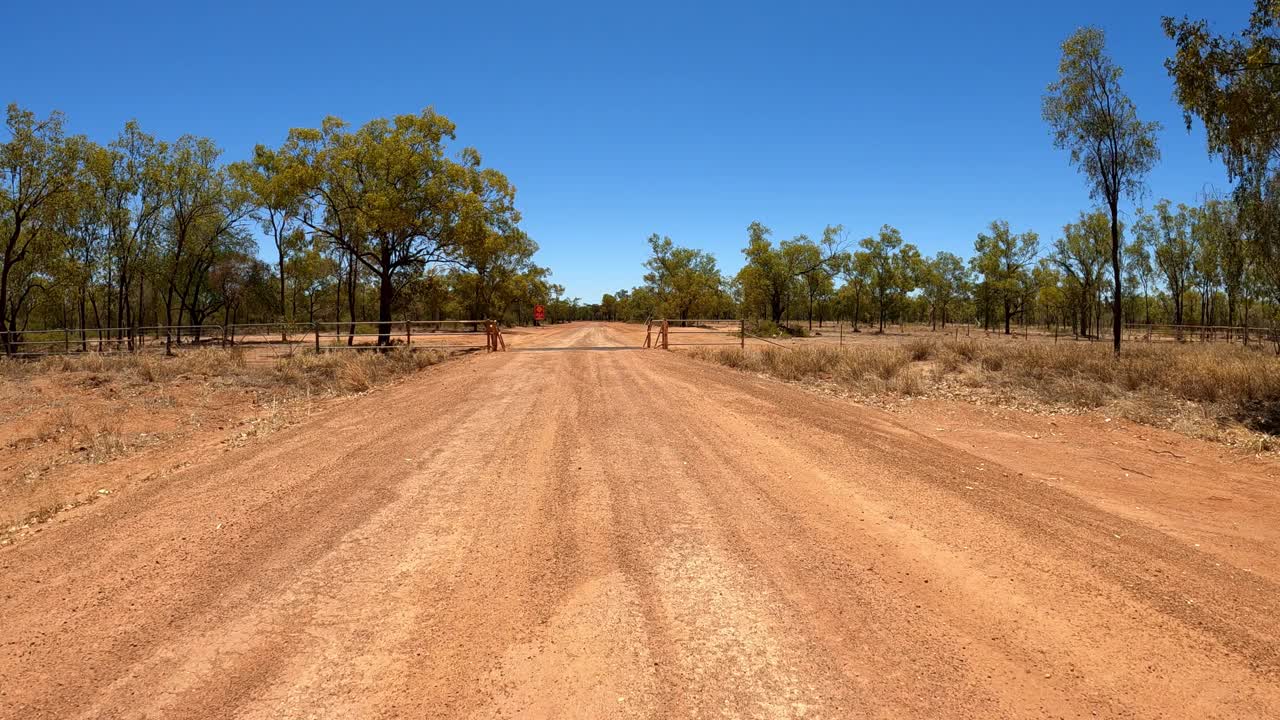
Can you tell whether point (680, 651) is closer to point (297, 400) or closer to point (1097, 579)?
point (1097, 579)

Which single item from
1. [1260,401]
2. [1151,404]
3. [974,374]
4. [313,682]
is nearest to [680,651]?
[313,682]

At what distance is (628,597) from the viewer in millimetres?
3742

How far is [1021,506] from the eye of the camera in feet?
→ 18.0

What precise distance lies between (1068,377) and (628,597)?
1406 centimetres

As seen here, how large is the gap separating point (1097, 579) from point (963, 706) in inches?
78.2

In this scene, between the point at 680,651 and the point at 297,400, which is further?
the point at 297,400

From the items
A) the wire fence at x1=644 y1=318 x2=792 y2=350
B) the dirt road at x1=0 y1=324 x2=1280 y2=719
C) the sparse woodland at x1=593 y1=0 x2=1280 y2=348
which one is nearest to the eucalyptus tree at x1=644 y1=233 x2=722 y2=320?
the sparse woodland at x1=593 y1=0 x2=1280 y2=348

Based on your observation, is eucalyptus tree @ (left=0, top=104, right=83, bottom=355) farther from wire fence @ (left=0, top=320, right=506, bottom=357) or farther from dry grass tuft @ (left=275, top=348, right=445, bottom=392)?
dry grass tuft @ (left=275, top=348, right=445, bottom=392)

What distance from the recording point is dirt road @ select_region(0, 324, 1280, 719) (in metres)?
2.95

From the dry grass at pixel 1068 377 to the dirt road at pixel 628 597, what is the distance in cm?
626

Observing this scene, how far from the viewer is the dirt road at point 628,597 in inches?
116

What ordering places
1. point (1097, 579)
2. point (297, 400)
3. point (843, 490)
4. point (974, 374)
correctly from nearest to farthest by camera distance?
point (1097, 579) → point (843, 490) → point (297, 400) → point (974, 374)

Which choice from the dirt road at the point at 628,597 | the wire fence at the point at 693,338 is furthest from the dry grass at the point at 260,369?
the wire fence at the point at 693,338

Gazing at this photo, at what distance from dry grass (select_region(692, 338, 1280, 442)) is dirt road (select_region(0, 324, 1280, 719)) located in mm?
6257
